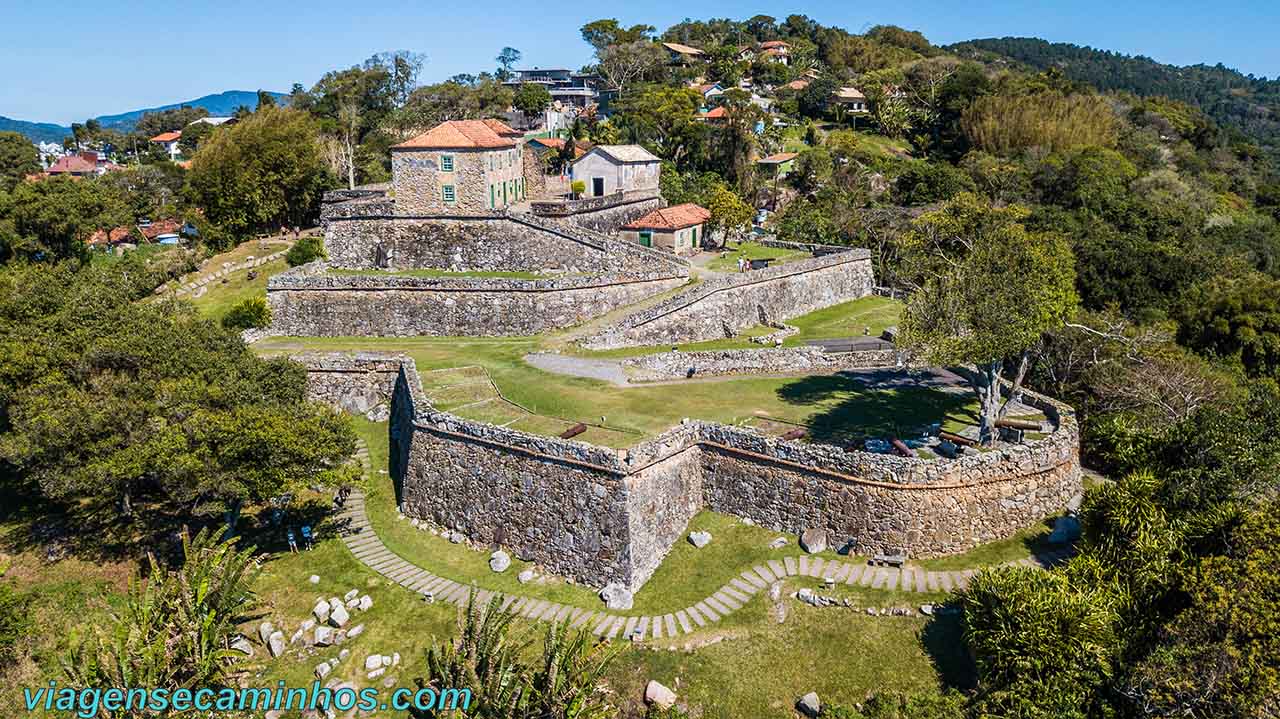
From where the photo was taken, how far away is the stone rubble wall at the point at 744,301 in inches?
1619

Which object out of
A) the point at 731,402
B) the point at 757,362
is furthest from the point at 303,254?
the point at 731,402

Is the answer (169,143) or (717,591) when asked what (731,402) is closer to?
(717,591)

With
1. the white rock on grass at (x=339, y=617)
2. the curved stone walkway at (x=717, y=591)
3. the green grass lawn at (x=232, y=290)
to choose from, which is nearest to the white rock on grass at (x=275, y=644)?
the white rock on grass at (x=339, y=617)

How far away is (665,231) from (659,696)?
37689 millimetres

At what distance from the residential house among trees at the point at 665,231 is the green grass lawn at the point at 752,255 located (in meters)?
2.71

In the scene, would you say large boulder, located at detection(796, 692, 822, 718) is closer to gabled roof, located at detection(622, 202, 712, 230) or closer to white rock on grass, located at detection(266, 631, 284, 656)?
white rock on grass, located at detection(266, 631, 284, 656)

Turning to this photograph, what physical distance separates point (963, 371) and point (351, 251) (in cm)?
3742

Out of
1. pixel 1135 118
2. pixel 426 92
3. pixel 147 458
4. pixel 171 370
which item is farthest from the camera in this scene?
pixel 1135 118

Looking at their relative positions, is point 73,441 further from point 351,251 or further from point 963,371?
point 963,371

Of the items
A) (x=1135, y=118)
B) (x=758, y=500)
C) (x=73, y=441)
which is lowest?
(x=758, y=500)

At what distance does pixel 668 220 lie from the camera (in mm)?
53844

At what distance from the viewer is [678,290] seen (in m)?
46.0

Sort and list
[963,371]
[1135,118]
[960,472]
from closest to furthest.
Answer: [960,472]
[963,371]
[1135,118]

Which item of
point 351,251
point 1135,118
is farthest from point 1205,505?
point 1135,118
